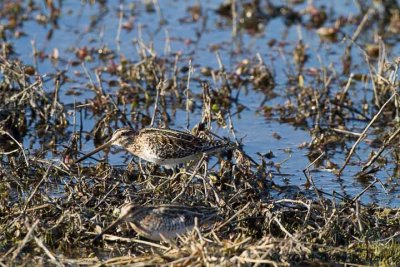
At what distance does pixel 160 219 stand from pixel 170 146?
4.95 ft

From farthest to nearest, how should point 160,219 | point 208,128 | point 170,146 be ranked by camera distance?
1. point 208,128
2. point 170,146
3. point 160,219

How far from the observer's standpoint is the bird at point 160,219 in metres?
6.66

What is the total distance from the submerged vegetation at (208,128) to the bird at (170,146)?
0.46ft

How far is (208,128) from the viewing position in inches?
332

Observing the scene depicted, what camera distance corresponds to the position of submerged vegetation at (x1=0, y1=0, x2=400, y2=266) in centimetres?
694

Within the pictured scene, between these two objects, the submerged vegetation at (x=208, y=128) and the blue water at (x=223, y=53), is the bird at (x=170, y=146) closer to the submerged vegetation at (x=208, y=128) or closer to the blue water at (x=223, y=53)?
the submerged vegetation at (x=208, y=128)

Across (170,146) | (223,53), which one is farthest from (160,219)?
(223,53)

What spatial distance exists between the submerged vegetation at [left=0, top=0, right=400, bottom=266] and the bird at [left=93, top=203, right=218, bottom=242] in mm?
114

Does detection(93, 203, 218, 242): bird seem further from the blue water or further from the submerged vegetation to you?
the blue water

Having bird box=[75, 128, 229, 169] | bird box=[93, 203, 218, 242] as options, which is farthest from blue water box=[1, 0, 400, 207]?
bird box=[93, 203, 218, 242]

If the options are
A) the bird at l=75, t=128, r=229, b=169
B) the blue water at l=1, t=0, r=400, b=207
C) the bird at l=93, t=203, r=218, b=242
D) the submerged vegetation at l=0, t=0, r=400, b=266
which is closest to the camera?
the bird at l=93, t=203, r=218, b=242

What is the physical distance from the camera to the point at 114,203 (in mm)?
7453

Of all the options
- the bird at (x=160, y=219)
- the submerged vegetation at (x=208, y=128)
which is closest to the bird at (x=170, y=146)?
Result: the submerged vegetation at (x=208, y=128)

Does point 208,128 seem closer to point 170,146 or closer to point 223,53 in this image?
point 170,146
